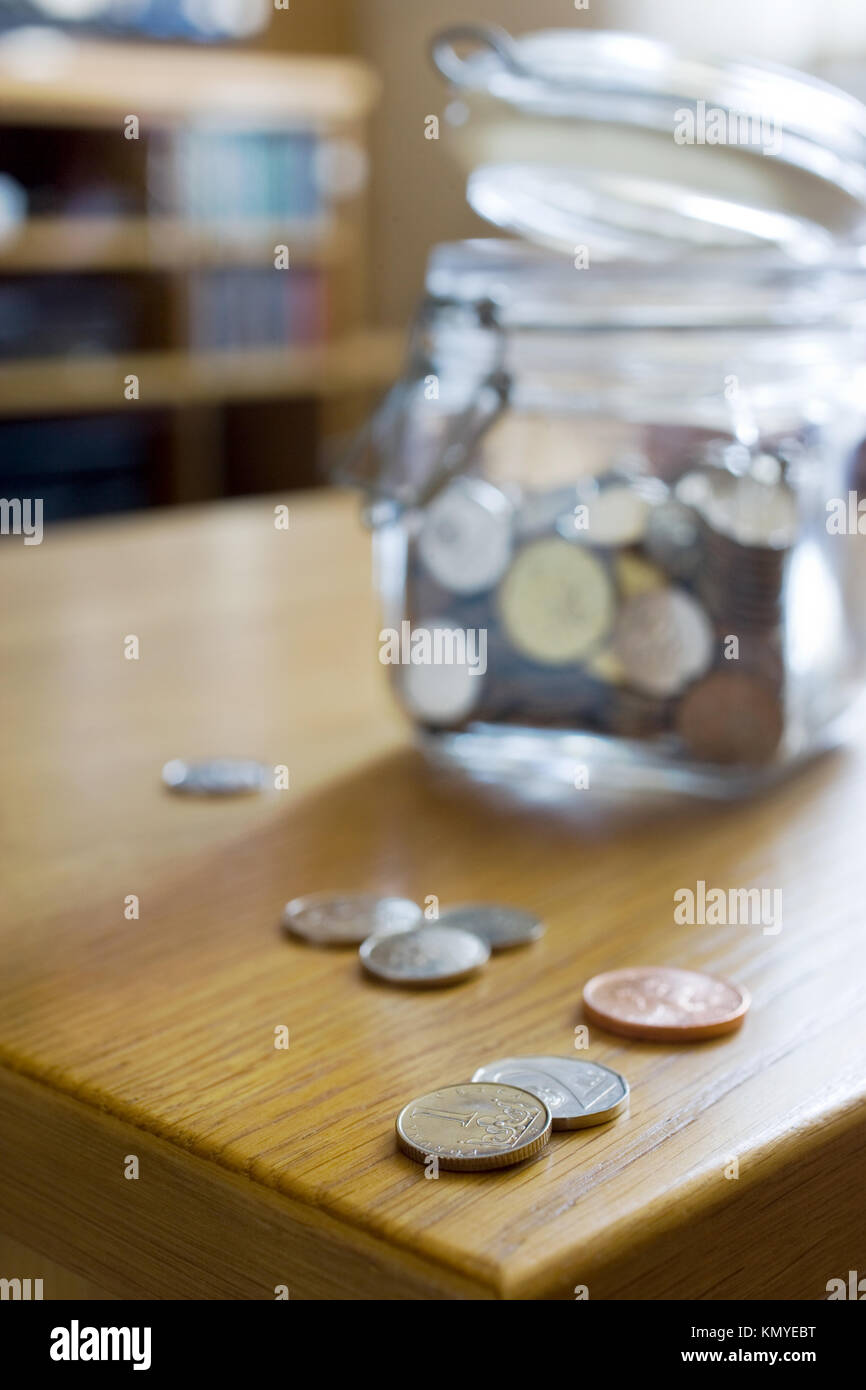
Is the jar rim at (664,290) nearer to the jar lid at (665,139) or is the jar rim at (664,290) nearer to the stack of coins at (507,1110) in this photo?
the jar lid at (665,139)

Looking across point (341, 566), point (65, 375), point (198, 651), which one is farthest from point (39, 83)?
point (198, 651)

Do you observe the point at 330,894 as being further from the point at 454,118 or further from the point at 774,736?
the point at 454,118

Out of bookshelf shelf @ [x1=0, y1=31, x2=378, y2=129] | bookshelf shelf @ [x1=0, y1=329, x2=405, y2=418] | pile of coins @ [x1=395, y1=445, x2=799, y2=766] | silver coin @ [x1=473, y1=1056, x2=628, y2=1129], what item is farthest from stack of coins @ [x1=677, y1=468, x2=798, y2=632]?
bookshelf shelf @ [x1=0, y1=31, x2=378, y2=129]

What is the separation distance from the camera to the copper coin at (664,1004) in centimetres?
43

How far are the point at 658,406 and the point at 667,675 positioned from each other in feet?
0.39

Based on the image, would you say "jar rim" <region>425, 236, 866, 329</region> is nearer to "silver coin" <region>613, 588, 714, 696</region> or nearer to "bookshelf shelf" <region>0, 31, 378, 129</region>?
"silver coin" <region>613, 588, 714, 696</region>

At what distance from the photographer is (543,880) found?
1.85ft

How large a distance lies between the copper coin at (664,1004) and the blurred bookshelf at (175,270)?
130 inches

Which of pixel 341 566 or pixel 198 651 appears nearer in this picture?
pixel 198 651

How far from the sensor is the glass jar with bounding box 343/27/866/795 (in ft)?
2.09

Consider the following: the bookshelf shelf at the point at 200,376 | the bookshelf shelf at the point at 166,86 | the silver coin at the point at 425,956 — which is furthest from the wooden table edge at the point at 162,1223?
the bookshelf shelf at the point at 166,86

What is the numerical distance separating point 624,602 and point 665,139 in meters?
0.18

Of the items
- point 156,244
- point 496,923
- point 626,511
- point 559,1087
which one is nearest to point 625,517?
point 626,511

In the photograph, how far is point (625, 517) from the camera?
65cm
